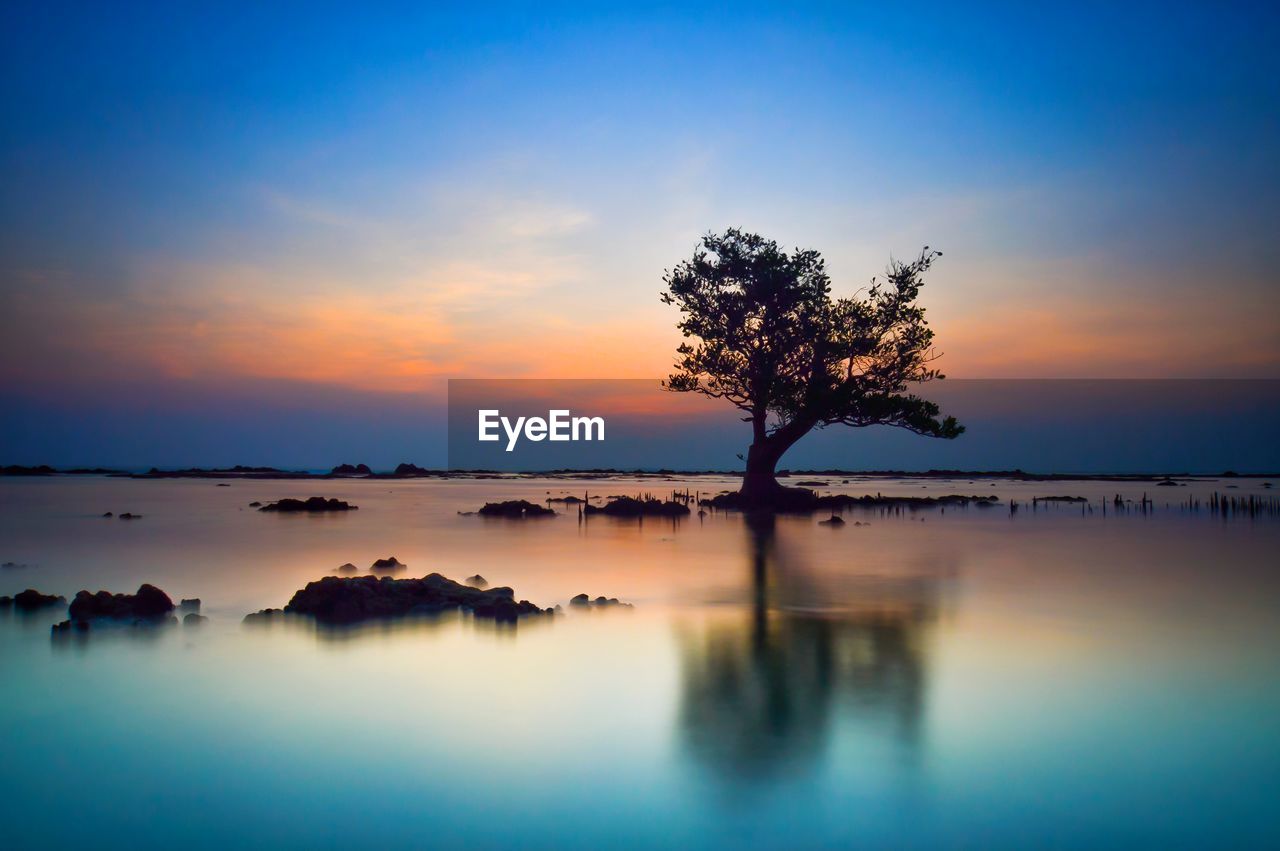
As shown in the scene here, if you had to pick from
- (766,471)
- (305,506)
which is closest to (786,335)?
(766,471)

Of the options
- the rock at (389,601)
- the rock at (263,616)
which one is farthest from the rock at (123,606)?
the rock at (389,601)

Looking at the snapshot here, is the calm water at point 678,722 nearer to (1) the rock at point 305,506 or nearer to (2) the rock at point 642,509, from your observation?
(2) the rock at point 642,509

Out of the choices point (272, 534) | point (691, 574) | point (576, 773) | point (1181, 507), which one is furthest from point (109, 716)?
point (1181, 507)

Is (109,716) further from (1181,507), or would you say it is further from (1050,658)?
(1181,507)

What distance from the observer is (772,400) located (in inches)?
1436

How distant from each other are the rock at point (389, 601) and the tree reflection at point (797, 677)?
116 inches

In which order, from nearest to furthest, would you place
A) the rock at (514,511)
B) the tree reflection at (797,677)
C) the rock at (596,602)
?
the tree reflection at (797,677)
the rock at (596,602)
the rock at (514,511)

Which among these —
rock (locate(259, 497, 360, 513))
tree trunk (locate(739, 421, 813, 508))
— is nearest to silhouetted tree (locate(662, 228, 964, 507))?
tree trunk (locate(739, 421, 813, 508))

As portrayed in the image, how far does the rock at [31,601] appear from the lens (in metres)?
12.6

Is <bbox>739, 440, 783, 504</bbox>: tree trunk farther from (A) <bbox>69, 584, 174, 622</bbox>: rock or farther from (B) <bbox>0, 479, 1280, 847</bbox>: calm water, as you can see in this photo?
(A) <bbox>69, 584, 174, 622</bbox>: rock

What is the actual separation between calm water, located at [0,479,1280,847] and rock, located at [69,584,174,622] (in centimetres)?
54

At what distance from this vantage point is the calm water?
17.2 feet

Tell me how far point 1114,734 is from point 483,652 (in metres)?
6.42

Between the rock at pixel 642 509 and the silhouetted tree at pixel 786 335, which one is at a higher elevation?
the silhouetted tree at pixel 786 335
